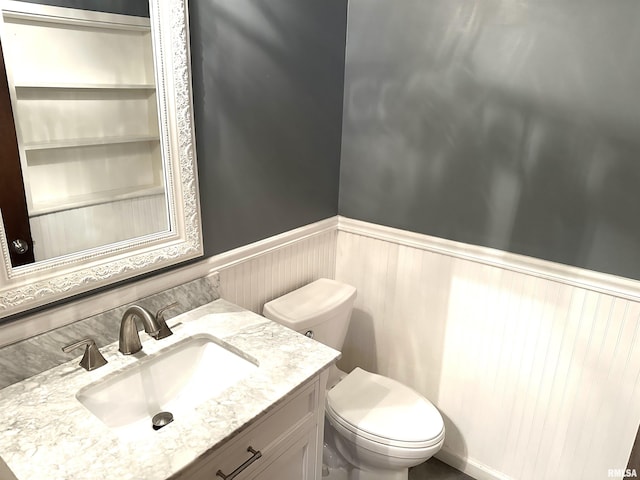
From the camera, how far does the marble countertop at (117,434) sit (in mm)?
894

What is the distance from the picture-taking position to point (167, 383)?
1.32 m

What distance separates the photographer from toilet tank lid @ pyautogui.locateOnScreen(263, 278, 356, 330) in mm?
1665

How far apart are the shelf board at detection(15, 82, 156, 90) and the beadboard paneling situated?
64 cm

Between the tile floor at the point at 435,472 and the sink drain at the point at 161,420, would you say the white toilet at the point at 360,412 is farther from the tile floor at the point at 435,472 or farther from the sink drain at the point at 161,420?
the sink drain at the point at 161,420

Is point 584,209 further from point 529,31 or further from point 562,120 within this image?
point 529,31

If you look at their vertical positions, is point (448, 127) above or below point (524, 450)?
above

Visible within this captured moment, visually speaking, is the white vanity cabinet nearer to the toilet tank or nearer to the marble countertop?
the marble countertop

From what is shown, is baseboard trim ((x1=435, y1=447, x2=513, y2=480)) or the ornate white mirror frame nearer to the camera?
the ornate white mirror frame

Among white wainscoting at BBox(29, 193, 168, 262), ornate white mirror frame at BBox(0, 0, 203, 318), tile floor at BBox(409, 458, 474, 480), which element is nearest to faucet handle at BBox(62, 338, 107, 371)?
ornate white mirror frame at BBox(0, 0, 203, 318)

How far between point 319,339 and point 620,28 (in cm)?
139

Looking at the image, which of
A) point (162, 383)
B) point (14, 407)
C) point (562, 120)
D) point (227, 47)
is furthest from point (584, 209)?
point (14, 407)

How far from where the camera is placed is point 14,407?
1043mm

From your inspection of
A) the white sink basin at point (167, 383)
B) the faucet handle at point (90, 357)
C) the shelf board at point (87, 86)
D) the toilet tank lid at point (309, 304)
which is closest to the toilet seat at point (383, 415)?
the toilet tank lid at point (309, 304)

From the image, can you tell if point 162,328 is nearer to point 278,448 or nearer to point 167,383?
point 167,383
